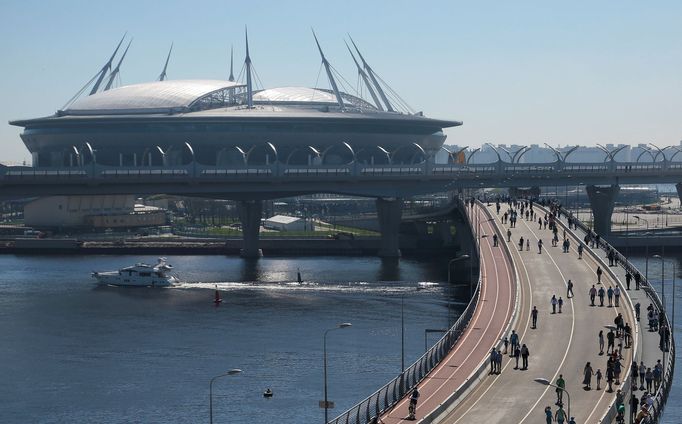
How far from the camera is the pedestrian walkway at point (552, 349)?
1442 inches

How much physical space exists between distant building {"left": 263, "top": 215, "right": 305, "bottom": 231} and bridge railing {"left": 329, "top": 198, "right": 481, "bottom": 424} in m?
81.1

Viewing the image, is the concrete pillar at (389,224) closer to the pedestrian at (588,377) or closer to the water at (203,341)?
the water at (203,341)

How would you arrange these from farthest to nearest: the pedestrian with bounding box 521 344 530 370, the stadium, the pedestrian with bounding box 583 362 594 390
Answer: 1. the stadium
2. the pedestrian with bounding box 521 344 530 370
3. the pedestrian with bounding box 583 362 594 390

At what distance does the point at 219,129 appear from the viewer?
141750 mm

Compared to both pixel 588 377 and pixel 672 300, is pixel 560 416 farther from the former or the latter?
pixel 672 300

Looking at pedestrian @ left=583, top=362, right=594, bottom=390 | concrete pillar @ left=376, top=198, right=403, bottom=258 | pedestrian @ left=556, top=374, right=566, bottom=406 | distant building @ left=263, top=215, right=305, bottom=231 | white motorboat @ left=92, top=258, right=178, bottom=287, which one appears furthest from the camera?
distant building @ left=263, top=215, right=305, bottom=231

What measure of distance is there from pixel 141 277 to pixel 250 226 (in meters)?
22.3

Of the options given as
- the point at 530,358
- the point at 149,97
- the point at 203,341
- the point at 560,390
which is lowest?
the point at 203,341


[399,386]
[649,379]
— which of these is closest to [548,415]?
[399,386]

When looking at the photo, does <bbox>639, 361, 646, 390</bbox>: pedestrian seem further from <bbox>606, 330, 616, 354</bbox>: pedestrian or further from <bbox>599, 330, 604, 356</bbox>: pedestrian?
<bbox>599, 330, 604, 356</bbox>: pedestrian

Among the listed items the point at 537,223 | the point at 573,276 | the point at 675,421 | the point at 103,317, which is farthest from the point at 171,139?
the point at 675,421

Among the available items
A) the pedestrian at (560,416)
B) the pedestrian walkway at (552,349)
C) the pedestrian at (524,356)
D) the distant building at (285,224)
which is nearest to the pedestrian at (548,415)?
the pedestrian at (560,416)

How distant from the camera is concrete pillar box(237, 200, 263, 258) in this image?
10619cm

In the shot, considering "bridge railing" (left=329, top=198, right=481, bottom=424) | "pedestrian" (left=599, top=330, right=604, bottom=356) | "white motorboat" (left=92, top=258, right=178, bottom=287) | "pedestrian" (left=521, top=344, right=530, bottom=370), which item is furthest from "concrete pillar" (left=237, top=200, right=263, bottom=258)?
"pedestrian" (left=521, top=344, right=530, bottom=370)
